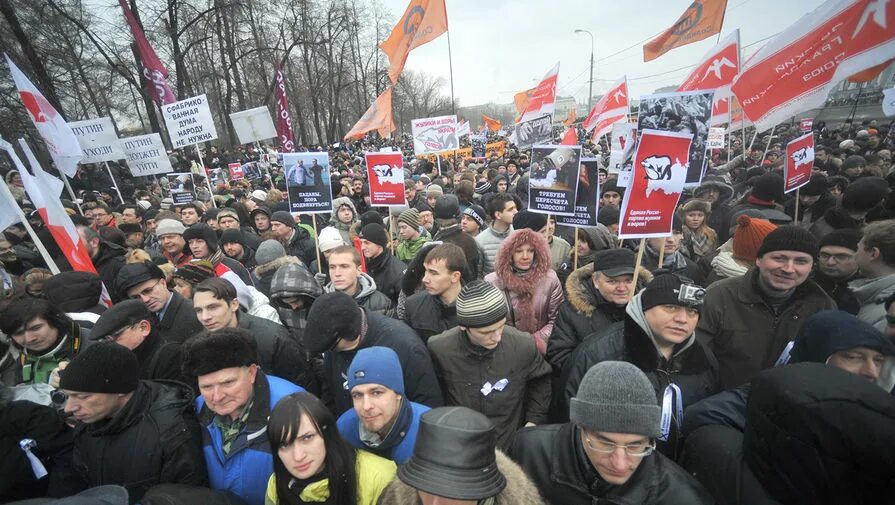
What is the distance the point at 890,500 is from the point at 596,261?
1.91 meters

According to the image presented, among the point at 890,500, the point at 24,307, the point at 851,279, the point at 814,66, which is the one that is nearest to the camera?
the point at 890,500

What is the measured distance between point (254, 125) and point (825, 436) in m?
13.0

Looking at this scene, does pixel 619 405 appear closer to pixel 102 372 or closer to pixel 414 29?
pixel 102 372

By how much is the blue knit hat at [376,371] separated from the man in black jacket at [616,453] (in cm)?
84

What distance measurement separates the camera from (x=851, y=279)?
11.0 ft

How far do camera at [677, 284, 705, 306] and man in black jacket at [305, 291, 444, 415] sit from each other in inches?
59.7

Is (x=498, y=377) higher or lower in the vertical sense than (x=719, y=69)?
lower

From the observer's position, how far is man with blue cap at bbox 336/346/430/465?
2008 millimetres

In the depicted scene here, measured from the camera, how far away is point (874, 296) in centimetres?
274

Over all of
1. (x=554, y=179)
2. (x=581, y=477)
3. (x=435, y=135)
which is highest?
→ (x=435, y=135)

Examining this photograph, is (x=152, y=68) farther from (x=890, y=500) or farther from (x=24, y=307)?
(x=890, y=500)

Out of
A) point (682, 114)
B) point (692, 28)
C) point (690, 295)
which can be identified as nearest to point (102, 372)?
point (690, 295)

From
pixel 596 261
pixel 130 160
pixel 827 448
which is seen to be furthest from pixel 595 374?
pixel 130 160

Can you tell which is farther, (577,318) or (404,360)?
(577,318)
